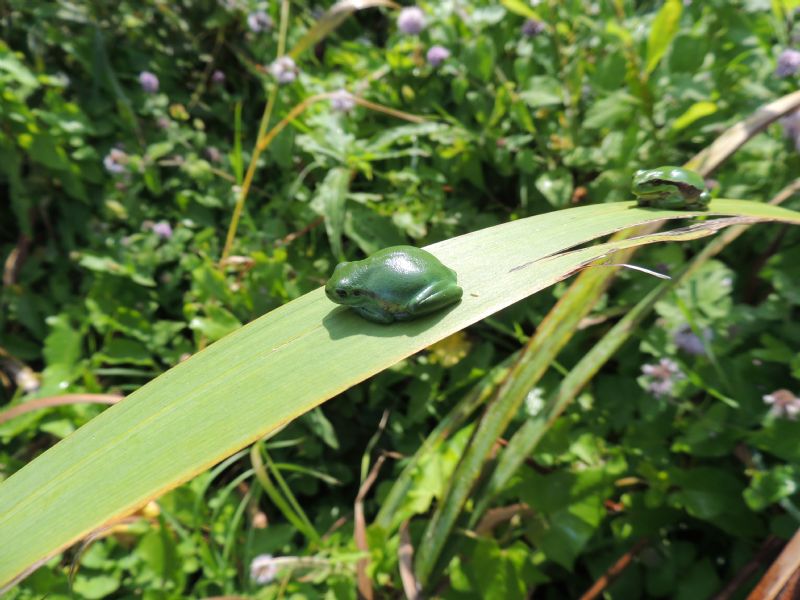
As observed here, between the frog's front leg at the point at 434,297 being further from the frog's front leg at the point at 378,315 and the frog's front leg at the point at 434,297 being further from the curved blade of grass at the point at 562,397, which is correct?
the curved blade of grass at the point at 562,397

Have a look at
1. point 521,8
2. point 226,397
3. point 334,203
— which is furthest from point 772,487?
point 521,8

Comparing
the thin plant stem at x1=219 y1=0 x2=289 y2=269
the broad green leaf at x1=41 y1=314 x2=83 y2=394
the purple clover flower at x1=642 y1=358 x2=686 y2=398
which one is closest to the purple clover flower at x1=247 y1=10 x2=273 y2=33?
the thin plant stem at x1=219 y1=0 x2=289 y2=269

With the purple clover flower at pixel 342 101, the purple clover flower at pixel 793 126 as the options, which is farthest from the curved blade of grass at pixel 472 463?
the purple clover flower at pixel 342 101

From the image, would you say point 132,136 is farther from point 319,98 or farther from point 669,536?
point 669,536

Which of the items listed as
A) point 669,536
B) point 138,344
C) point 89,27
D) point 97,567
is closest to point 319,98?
point 138,344

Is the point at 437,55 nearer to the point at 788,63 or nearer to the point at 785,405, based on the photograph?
the point at 788,63

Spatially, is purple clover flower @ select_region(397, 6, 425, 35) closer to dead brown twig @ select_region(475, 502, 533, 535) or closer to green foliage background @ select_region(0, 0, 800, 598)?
green foliage background @ select_region(0, 0, 800, 598)
